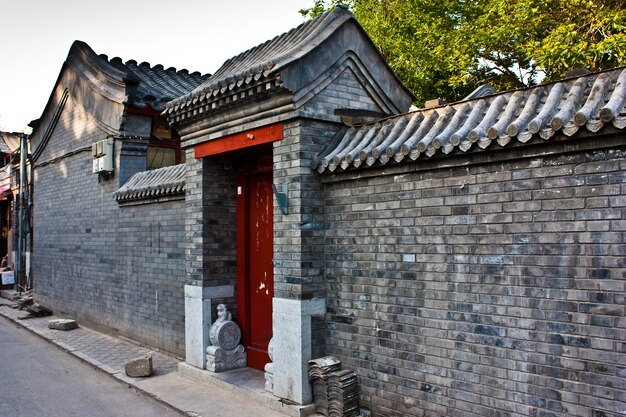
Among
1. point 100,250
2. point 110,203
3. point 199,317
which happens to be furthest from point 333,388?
point 100,250

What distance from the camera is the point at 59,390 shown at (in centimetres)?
723

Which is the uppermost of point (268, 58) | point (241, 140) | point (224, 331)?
point (268, 58)

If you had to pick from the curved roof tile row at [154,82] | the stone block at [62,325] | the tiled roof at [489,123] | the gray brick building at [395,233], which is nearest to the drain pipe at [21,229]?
the curved roof tile row at [154,82]

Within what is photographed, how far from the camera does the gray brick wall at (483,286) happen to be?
12.2 feet

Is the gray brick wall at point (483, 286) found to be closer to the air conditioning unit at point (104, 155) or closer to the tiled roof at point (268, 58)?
the tiled roof at point (268, 58)

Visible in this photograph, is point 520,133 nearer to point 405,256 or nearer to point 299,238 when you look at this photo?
point 405,256

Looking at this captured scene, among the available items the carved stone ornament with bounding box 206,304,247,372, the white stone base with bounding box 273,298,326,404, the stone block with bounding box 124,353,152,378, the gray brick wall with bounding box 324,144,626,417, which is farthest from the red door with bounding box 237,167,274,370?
the gray brick wall with bounding box 324,144,626,417

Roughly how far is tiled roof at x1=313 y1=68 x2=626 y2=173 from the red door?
64.2 inches

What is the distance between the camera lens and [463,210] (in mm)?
4555

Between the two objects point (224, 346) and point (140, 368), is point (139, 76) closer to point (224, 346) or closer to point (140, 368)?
point (140, 368)

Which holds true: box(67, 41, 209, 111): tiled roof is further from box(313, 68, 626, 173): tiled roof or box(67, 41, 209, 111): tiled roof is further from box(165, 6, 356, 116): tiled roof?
box(313, 68, 626, 173): tiled roof

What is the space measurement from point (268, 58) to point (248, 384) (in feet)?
12.6

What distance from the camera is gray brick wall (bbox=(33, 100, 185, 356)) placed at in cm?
879

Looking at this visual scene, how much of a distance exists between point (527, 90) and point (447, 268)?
1593 mm
